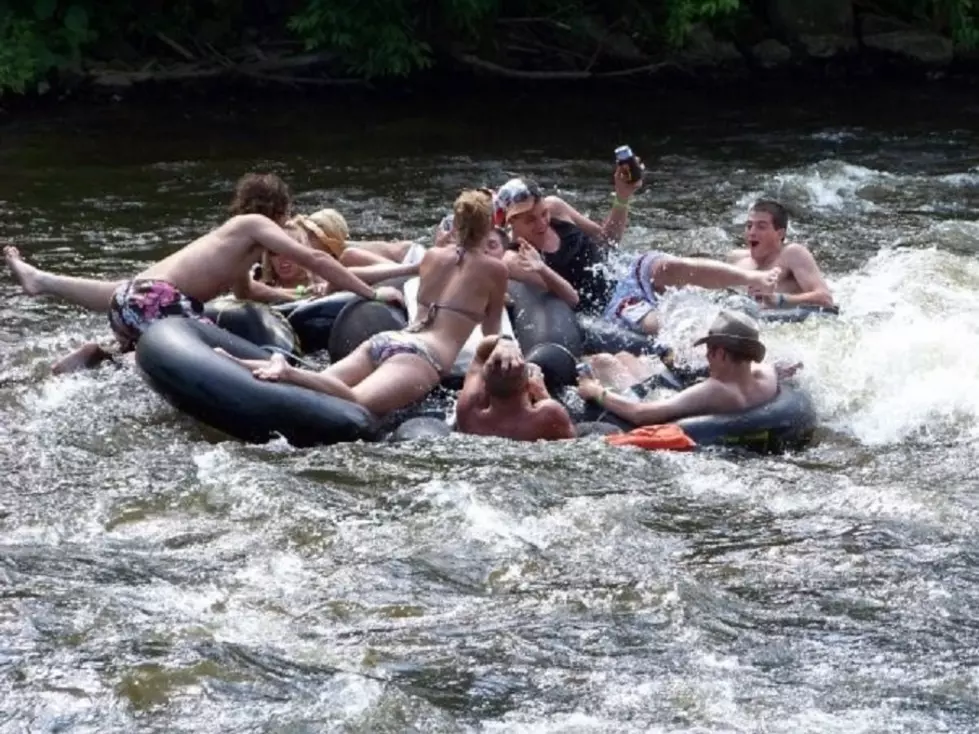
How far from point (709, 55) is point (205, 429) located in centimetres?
1147

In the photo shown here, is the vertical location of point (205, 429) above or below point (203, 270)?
below

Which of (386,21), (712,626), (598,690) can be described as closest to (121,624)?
(598,690)

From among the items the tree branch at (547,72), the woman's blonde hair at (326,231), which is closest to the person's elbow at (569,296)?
the woman's blonde hair at (326,231)

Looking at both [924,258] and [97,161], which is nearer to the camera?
[924,258]

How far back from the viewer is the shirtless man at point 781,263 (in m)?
9.36

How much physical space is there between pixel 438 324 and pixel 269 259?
151 cm

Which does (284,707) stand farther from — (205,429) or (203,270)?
(203,270)

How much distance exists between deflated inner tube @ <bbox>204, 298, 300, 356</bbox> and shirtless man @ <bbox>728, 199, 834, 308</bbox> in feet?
8.52

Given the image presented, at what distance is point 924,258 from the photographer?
1074cm

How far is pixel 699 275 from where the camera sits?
9.43 metres

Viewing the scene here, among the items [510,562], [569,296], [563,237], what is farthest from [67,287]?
[510,562]

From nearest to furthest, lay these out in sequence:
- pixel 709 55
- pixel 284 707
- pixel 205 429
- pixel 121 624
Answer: pixel 284 707 → pixel 121 624 → pixel 205 429 → pixel 709 55

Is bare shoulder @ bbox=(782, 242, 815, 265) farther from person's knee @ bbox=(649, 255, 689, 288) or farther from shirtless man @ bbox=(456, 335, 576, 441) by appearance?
shirtless man @ bbox=(456, 335, 576, 441)

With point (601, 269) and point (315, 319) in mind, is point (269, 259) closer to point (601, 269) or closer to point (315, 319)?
point (315, 319)
